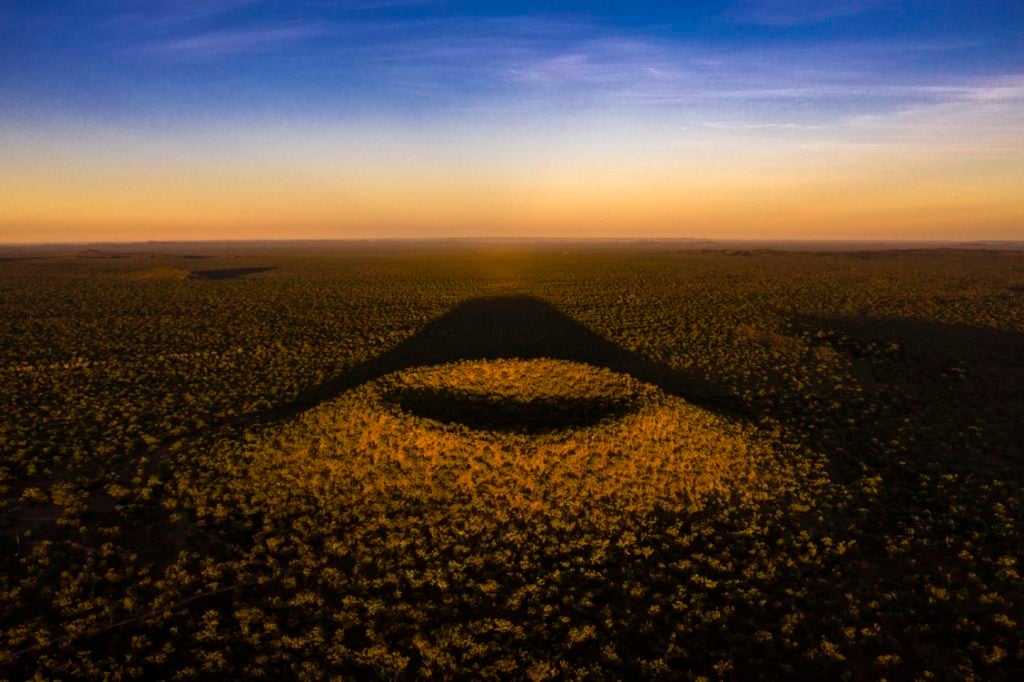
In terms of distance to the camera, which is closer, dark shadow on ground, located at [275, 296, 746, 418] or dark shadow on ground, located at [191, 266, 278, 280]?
dark shadow on ground, located at [275, 296, 746, 418]

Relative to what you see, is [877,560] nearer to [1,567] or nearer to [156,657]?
[156,657]

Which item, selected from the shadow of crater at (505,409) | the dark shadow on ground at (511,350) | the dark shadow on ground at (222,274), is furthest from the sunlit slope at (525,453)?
the dark shadow on ground at (222,274)

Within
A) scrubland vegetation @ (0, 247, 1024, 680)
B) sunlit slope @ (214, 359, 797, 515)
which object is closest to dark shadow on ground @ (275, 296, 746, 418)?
scrubland vegetation @ (0, 247, 1024, 680)

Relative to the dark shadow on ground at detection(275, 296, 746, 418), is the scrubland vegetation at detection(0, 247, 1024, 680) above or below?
below

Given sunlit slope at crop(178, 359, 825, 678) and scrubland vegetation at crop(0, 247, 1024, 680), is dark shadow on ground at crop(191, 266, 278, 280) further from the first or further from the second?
sunlit slope at crop(178, 359, 825, 678)

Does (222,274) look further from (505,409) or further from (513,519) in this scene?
(513,519)

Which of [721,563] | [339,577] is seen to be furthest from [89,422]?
[721,563]
